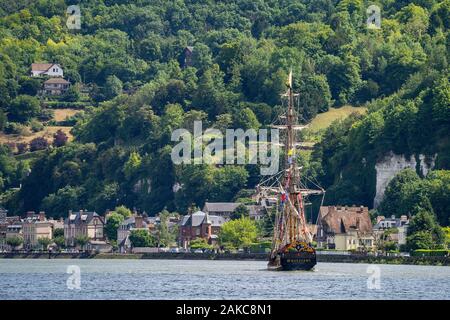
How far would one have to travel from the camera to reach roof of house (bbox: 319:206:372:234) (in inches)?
6629

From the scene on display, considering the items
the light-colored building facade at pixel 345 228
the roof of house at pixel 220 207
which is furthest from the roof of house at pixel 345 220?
the roof of house at pixel 220 207

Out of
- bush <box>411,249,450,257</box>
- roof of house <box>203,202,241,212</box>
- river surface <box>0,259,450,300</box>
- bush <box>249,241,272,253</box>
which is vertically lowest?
river surface <box>0,259,450,300</box>

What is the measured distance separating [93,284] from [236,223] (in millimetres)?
73451

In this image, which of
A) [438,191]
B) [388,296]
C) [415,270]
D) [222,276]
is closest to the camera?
[388,296]

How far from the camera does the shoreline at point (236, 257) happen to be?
138 metres

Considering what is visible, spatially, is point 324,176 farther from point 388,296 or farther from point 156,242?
point 388,296

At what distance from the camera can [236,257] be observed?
165m

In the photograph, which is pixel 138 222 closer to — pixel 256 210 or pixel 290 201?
pixel 256 210

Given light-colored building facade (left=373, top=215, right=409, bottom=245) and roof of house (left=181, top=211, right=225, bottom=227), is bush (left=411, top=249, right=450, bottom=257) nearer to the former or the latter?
light-colored building facade (left=373, top=215, right=409, bottom=245)

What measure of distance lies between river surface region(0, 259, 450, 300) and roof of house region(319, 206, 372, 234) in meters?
36.4

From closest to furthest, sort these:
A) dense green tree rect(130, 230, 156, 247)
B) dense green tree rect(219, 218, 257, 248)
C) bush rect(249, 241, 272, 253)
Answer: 1. bush rect(249, 241, 272, 253)
2. dense green tree rect(219, 218, 257, 248)
3. dense green tree rect(130, 230, 156, 247)

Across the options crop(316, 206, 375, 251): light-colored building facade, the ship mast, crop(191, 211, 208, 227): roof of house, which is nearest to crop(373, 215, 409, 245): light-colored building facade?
crop(316, 206, 375, 251): light-colored building facade

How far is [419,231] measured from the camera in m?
145
